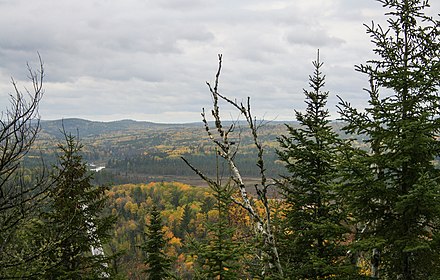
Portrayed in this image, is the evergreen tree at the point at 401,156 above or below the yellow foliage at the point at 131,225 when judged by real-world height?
above

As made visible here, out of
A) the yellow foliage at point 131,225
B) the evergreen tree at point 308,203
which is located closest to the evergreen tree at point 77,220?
the evergreen tree at point 308,203

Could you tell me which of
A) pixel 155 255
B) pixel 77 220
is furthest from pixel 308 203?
pixel 155 255

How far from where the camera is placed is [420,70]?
5.50m

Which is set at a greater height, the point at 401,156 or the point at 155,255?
the point at 401,156

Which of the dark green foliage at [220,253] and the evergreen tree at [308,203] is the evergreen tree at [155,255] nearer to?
the evergreen tree at [308,203]

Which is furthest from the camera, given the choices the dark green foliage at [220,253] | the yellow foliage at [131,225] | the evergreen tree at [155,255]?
the yellow foliage at [131,225]

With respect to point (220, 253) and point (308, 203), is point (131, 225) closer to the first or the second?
point (308, 203)

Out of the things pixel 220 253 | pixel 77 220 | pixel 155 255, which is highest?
pixel 220 253

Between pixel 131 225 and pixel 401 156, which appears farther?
pixel 131 225

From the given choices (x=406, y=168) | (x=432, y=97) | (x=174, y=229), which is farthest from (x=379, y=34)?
(x=174, y=229)

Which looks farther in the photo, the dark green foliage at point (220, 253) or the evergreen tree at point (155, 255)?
the evergreen tree at point (155, 255)

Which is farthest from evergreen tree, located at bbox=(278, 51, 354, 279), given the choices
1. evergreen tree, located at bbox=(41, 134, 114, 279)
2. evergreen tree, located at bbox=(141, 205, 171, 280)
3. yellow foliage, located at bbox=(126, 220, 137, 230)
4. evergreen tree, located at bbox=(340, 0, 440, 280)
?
yellow foliage, located at bbox=(126, 220, 137, 230)

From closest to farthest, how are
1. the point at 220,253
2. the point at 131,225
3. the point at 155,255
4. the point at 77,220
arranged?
1. the point at 220,253
2. the point at 77,220
3. the point at 155,255
4. the point at 131,225

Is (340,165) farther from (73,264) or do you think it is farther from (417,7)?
(73,264)
